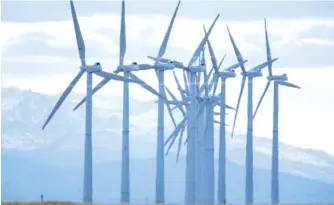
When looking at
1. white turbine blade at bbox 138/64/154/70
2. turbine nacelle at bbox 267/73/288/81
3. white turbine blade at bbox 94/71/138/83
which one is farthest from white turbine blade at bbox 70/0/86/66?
turbine nacelle at bbox 267/73/288/81

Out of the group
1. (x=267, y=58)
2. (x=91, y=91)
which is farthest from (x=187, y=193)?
(x=91, y=91)

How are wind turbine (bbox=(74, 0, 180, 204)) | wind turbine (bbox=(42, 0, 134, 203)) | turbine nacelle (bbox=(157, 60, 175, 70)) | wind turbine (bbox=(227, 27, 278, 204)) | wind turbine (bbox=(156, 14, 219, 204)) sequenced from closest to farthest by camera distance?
wind turbine (bbox=(42, 0, 134, 203))
wind turbine (bbox=(74, 0, 180, 204))
turbine nacelle (bbox=(157, 60, 175, 70))
wind turbine (bbox=(156, 14, 219, 204))
wind turbine (bbox=(227, 27, 278, 204))

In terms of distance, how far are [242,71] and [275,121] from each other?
24.7 feet

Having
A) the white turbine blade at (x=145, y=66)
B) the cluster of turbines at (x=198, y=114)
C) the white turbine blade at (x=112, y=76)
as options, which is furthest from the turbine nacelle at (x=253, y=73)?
the white turbine blade at (x=112, y=76)

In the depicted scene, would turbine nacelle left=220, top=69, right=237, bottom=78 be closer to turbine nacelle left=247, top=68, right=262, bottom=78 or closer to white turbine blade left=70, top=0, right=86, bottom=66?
turbine nacelle left=247, top=68, right=262, bottom=78

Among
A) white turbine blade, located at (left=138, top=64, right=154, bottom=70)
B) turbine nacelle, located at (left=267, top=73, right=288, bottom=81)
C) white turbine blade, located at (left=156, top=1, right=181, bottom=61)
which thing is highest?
white turbine blade, located at (left=156, top=1, right=181, bottom=61)

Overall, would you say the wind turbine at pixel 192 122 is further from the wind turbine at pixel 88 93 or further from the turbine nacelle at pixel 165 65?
the wind turbine at pixel 88 93

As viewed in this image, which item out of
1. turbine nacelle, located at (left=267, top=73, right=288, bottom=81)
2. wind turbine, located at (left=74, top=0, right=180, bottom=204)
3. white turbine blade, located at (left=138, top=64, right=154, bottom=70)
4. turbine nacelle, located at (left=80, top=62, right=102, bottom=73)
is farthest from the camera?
turbine nacelle, located at (left=267, top=73, right=288, bottom=81)

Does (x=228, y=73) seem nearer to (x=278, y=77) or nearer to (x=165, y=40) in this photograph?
(x=278, y=77)

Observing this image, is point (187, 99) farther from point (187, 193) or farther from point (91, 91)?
point (91, 91)

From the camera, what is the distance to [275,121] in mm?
167500

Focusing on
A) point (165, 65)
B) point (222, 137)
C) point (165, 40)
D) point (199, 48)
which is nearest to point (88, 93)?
point (165, 40)

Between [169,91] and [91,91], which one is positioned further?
[169,91]

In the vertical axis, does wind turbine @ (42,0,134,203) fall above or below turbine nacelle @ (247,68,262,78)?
below
